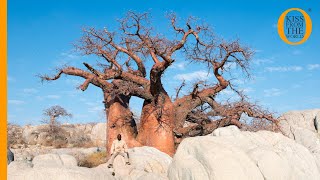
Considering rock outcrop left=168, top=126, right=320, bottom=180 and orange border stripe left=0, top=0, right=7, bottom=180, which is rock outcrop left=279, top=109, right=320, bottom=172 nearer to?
rock outcrop left=168, top=126, right=320, bottom=180

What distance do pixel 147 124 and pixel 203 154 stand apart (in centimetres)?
710

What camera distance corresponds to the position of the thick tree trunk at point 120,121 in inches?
585

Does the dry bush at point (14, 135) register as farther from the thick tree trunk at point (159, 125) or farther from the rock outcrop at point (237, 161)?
the rock outcrop at point (237, 161)

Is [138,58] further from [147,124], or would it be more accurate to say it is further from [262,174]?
[262,174]

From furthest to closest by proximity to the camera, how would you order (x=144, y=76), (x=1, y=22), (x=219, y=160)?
(x=144, y=76) → (x=219, y=160) → (x=1, y=22)

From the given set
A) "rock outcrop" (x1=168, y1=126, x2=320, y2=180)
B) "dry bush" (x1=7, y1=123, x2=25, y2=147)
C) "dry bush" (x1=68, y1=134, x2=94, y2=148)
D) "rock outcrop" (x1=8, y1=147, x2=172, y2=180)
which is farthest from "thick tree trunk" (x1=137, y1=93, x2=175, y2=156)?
"dry bush" (x1=7, y1=123, x2=25, y2=147)

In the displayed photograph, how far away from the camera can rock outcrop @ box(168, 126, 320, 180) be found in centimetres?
730

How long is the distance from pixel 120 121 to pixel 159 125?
1536mm

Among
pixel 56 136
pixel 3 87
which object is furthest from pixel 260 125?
pixel 56 136

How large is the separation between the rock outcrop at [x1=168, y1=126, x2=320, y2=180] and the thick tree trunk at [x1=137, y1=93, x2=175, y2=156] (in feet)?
18.6

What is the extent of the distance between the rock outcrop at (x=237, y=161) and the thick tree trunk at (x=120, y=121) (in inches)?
265

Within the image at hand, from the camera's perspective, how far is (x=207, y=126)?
48.7 ft

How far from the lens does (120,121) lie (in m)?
14.9

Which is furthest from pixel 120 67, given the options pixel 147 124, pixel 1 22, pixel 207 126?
pixel 1 22
